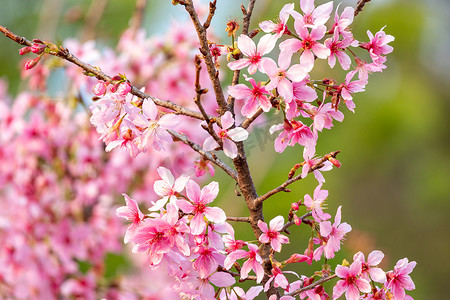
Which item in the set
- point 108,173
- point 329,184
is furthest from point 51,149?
point 329,184

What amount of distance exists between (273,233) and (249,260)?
0.21ft

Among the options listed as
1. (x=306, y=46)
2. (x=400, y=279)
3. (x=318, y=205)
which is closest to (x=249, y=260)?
(x=318, y=205)

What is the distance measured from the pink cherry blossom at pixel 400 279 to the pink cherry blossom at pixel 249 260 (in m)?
0.23

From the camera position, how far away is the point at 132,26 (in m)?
2.43

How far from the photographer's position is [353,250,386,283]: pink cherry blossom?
0.81 metres

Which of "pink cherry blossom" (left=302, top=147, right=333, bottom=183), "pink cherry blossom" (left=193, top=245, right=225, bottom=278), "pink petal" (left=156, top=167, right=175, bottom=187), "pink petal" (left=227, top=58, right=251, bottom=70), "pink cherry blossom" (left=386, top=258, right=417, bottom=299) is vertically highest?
"pink petal" (left=227, top=58, right=251, bottom=70)

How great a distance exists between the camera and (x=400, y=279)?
33.5 inches

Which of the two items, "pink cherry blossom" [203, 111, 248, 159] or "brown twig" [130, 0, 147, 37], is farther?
"brown twig" [130, 0, 147, 37]

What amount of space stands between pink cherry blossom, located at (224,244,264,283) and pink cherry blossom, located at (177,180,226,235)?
0.06 meters

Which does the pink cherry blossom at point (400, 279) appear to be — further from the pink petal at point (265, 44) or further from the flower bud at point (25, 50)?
the flower bud at point (25, 50)

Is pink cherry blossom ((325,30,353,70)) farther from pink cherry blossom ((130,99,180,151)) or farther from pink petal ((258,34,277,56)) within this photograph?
pink cherry blossom ((130,99,180,151))

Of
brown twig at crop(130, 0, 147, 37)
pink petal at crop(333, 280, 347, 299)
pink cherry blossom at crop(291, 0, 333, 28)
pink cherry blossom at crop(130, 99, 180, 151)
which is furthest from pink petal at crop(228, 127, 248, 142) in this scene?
brown twig at crop(130, 0, 147, 37)

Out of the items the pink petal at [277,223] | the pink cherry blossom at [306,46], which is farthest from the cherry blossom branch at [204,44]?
the pink petal at [277,223]

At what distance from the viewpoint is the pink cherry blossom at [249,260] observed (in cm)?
80
